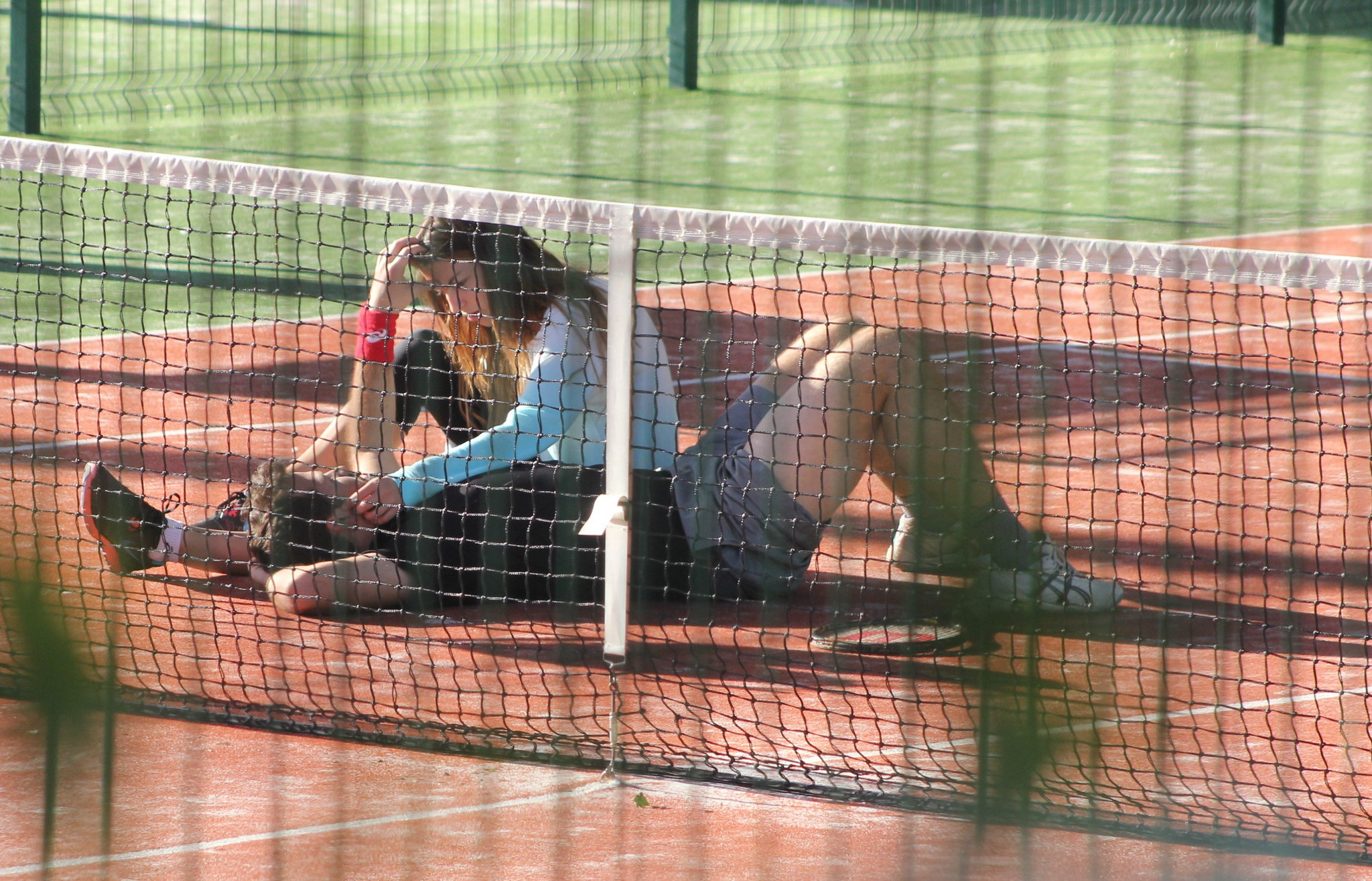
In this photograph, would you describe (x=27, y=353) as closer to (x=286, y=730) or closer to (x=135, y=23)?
(x=286, y=730)

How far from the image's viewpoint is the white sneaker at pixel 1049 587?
2.63 feet

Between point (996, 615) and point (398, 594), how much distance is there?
3.78 metres

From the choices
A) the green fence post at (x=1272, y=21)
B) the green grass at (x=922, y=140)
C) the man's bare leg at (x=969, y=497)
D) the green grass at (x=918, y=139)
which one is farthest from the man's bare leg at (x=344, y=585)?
the green fence post at (x=1272, y=21)

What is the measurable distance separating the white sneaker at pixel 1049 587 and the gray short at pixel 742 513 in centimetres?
314

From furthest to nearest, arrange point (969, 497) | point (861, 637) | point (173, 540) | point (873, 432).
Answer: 1. point (173, 540)
2. point (861, 637)
3. point (873, 432)
4. point (969, 497)

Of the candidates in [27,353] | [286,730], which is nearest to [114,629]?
[286,730]

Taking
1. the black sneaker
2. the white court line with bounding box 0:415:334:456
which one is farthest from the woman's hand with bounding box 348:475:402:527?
the white court line with bounding box 0:415:334:456

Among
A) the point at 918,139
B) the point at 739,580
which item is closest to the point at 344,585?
the point at 739,580

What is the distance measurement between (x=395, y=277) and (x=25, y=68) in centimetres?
942

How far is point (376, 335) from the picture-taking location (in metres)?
4.63

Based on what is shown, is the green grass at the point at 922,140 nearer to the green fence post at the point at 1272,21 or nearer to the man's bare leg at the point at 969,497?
the green fence post at the point at 1272,21

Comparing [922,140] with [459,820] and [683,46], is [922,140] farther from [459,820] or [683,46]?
[459,820]

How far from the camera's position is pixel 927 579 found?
0.90m

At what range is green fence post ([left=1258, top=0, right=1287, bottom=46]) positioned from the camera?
1752 cm
